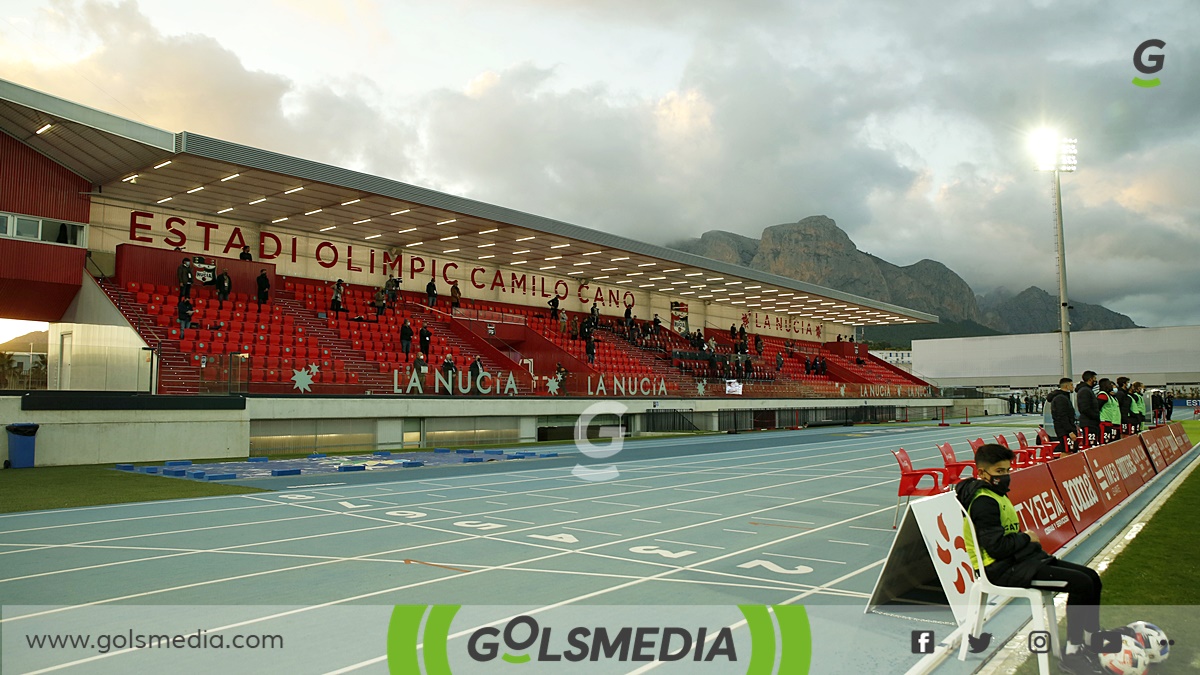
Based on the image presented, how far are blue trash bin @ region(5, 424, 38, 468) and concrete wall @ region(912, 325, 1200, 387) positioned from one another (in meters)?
66.5

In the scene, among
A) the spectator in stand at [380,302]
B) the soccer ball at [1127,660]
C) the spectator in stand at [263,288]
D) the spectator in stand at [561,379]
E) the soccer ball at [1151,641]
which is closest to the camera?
the soccer ball at [1127,660]

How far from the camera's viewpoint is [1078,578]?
16.6ft

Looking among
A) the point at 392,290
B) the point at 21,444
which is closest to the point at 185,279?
the point at 21,444

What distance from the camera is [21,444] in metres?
17.8

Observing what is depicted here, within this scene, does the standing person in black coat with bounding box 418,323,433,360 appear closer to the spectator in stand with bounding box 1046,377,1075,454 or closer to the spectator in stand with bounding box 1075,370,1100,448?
the spectator in stand with bounding box 1046,377,1075,454

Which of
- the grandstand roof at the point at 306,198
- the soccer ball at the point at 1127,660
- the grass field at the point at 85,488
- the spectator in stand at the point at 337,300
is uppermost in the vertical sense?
the grandstand roof at the point at 306,198

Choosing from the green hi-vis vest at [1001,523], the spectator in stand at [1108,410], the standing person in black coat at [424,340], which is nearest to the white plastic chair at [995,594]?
the green hi-vis vest at [1001,523]

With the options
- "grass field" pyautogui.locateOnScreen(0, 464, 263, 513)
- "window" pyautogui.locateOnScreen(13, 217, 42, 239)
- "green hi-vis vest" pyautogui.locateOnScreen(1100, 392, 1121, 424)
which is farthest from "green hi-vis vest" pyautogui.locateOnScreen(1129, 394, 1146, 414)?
"window" pyautogui.locateOnScreen(13, 217, 42, 239)

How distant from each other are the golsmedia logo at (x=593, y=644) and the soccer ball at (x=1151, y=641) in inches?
74.1

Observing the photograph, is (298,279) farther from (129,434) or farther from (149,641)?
(149,641)

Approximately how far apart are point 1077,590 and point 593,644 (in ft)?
10.0

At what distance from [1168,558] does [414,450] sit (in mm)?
20523

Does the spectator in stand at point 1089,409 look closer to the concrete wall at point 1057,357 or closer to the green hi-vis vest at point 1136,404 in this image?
the green hi-vis vest at point 1136,404

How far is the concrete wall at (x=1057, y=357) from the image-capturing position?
243 feet
